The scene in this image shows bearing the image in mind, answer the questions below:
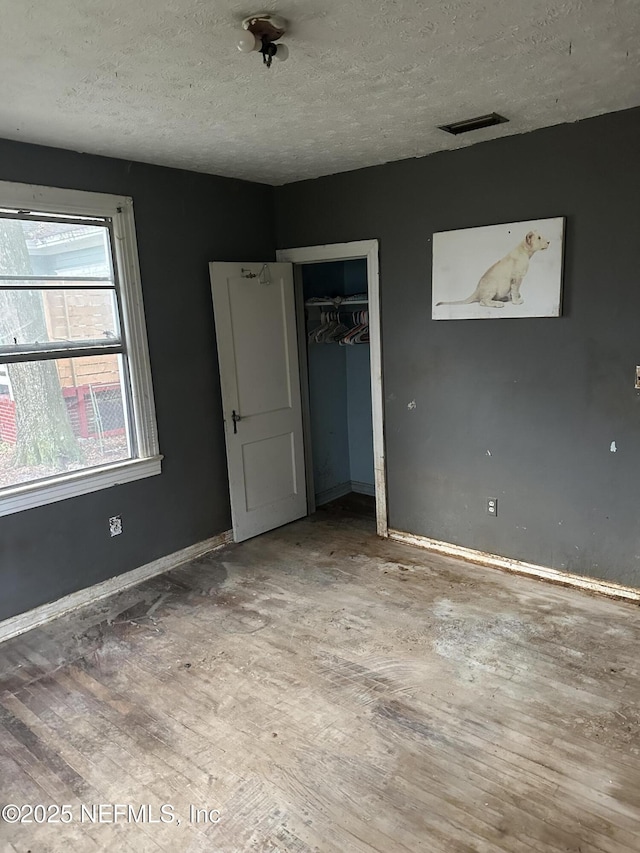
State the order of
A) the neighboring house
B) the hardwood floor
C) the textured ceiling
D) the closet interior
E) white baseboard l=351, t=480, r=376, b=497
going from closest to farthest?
1. the textured ceiling
2. the hardwood floor
3. the neighboring house
4. the closet interior
5. white baseboard l=351, t=480, r=376, b=497

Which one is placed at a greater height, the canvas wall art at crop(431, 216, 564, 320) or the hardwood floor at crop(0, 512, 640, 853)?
the canvas wall art at crop(431, 216, 564, 320)

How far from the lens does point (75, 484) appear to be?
3.31 metres

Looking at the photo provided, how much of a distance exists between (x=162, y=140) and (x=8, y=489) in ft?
6.53

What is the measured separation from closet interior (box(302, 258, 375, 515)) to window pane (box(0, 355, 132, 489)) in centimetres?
175

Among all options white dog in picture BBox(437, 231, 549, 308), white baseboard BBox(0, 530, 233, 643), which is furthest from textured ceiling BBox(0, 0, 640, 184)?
white baseboard BBox(0, 530, 233, 643)

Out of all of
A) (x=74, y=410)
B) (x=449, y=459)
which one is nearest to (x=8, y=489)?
(x=74, y=410)

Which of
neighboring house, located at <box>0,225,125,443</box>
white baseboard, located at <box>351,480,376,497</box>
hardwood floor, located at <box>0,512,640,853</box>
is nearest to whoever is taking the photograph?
hardwood floor, located at <box>0,512,640,853</box>

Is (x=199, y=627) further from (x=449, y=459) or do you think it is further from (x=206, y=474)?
(x=449, y=459)

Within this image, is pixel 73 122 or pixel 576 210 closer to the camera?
pixel 73 122

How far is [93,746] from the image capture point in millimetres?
2309

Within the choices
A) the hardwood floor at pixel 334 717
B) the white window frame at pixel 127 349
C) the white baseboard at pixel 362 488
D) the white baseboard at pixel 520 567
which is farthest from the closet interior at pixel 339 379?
the hardwood floor at pixel 334 717

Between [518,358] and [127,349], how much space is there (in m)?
2.32

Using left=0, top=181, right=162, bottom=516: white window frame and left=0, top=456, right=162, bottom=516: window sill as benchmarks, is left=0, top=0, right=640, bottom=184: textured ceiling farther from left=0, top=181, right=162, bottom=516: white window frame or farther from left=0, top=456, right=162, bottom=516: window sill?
left=0, top=456, right=162, bottom=516: window sill

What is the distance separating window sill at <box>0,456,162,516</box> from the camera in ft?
10.1
